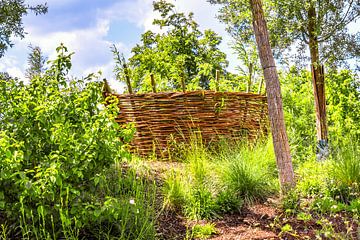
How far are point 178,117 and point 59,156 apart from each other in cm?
293

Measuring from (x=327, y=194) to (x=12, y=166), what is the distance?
285 centimetres

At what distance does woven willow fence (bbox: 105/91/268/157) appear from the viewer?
18.2ft

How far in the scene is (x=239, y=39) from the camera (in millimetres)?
7773

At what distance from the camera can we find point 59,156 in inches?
109

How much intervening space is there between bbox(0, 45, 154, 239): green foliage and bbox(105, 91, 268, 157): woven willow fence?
7.15 ft

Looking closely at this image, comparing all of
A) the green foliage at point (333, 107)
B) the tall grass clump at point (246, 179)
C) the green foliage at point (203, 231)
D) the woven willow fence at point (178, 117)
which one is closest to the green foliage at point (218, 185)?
the tall grass clump at point (246, 179)

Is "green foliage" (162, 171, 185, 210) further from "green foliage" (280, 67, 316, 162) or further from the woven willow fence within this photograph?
"green foliage" (280, 67, 316, 162)

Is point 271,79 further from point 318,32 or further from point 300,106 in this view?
point 300,106

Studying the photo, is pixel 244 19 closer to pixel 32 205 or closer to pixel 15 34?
pixel 15 34

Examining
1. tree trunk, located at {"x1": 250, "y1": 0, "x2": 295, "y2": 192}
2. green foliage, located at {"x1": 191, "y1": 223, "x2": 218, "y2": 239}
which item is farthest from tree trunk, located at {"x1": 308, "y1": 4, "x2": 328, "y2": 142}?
green foliage, located at {"x1": 191, "y1": 223, "x2": 218, "y2": 239}

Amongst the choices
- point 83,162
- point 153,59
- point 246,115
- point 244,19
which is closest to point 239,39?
point 244,19

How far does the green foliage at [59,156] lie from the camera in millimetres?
2779

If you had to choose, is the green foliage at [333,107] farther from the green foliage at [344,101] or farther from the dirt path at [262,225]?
the dirt path at [262,225]

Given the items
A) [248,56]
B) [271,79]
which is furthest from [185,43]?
[271,79]
